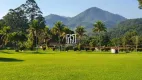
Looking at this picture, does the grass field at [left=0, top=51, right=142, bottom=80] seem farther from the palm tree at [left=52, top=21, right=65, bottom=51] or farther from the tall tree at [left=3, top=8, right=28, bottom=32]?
the tall tree at [left=3, top=8, right=28, bottom=32]

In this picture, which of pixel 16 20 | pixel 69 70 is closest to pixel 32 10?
pixel 16 20

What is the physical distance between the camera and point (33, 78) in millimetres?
16188

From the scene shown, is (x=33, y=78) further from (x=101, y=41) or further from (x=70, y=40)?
(x=101, y=41)

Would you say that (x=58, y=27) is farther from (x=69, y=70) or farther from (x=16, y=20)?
(x=69, y=70)

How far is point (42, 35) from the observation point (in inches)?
4801

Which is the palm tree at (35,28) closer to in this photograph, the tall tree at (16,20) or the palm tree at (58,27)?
the palm tree at (58,27)

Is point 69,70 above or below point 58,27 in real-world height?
below

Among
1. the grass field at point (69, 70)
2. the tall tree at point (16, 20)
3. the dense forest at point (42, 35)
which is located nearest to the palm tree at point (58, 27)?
the dense forest at point (42, 35)

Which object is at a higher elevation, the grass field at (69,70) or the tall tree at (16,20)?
the tall tree at (16,20)


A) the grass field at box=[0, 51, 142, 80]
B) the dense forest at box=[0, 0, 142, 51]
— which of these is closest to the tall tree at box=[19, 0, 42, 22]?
the dense forest at box=[0, 0, 142, 51]

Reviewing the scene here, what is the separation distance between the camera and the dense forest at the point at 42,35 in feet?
320

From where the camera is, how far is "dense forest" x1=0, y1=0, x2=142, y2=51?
97562 mm

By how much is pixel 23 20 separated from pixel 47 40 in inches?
1112

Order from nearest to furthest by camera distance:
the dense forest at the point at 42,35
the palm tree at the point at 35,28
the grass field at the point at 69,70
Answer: the grass field at the point at 69,70 < the dense forest at the point at 42,35 < the palm tree at the point at 35,28
